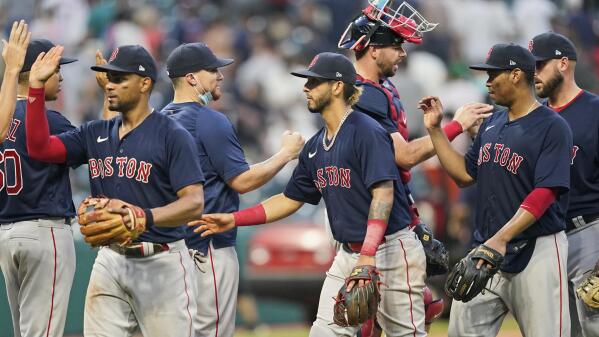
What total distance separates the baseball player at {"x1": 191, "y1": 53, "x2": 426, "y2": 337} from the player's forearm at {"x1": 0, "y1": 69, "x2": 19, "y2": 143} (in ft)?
4.21

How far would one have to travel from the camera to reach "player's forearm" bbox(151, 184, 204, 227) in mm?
6242

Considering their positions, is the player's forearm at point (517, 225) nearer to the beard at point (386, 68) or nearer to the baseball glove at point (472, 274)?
the baseball glove at point (472, 274)

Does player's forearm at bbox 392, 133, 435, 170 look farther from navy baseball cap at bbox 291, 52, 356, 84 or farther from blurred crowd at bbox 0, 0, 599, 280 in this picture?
blurred crowd at bbox 0, 0, 599, 280

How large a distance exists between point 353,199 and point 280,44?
984cm

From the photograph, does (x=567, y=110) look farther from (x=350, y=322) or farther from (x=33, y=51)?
(x=33, y=51)

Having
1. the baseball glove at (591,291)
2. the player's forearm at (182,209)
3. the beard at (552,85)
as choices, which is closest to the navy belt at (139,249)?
the player's forearm at (182,209)

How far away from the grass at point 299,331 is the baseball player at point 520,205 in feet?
16.7

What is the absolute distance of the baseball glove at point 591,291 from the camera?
693 cm

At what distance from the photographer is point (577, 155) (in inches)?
288

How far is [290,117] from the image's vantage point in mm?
15305

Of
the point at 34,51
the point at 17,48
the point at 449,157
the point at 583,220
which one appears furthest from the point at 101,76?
the point at 583,220

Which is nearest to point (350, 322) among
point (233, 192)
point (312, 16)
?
point (233, 192)

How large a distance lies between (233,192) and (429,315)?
1513 millimetres

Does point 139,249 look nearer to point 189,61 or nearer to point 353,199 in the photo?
point 353,199
